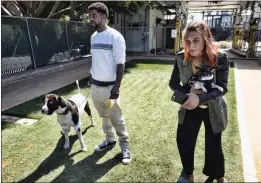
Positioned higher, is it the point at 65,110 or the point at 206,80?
the point at 206,80

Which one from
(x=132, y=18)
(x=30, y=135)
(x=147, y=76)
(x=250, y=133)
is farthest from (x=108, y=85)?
(x=132, y=18)

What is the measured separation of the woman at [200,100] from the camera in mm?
2301

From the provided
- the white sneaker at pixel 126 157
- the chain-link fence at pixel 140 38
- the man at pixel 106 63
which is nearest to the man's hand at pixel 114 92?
the man at pixel 106 63

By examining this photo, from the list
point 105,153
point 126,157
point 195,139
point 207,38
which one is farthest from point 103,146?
point 207,38

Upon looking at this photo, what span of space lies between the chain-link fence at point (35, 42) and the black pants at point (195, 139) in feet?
27.4

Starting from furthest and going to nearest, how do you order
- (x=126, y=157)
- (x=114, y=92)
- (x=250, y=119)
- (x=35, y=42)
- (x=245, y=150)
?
(x=35, y=42) → (x=250, y=119) → (x=245, y=150) → (x=126, y=157) → (x=114, y=92)

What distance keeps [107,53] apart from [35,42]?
8.26 meters

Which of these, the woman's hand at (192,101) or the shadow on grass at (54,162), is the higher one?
the woman's hand at (192,101)

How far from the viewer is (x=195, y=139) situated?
9.09 feet

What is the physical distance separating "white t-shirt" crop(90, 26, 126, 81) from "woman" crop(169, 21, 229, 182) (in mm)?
893

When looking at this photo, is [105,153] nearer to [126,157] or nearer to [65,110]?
[126,157]

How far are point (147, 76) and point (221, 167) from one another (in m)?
7.43

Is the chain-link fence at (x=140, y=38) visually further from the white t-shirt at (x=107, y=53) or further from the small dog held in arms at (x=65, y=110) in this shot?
the white t-shirt at (x=107, y=53)

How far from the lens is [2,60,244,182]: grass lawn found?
3.41 m
